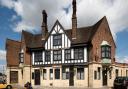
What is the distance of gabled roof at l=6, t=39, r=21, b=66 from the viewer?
55594 mm

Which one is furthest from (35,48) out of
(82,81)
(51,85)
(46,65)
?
(82,81)

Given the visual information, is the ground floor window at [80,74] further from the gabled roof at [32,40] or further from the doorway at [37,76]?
the gabled roof at [32,40]

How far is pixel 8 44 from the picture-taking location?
5566 centimetres

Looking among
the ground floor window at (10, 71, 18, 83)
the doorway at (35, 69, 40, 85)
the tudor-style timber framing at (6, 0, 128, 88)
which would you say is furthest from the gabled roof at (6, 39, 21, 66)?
the doorway at (35, 69, 40, 85)

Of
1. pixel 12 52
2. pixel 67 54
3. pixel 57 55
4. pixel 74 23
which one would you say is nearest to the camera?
pixel 74 23

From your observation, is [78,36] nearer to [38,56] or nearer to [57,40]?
[57,40]

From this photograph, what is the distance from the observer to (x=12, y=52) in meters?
56.2

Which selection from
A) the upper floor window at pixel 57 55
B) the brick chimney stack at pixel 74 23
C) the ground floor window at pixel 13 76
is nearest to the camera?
the brick chimney stack at pixel 74 23

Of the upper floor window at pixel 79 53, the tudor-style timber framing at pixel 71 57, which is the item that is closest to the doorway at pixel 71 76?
the tudor-style timber framing at pixel 71 57

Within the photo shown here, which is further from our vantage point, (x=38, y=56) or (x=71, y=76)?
(x=38, y=56)

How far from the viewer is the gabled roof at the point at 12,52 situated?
55.6 meters

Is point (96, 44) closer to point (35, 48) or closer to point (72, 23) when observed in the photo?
point (72, 23)

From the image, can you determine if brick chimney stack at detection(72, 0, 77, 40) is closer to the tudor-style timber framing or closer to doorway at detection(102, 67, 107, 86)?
the tudor-style timber framing

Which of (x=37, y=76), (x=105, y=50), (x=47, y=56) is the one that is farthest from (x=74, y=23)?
(x=37, y=76)
